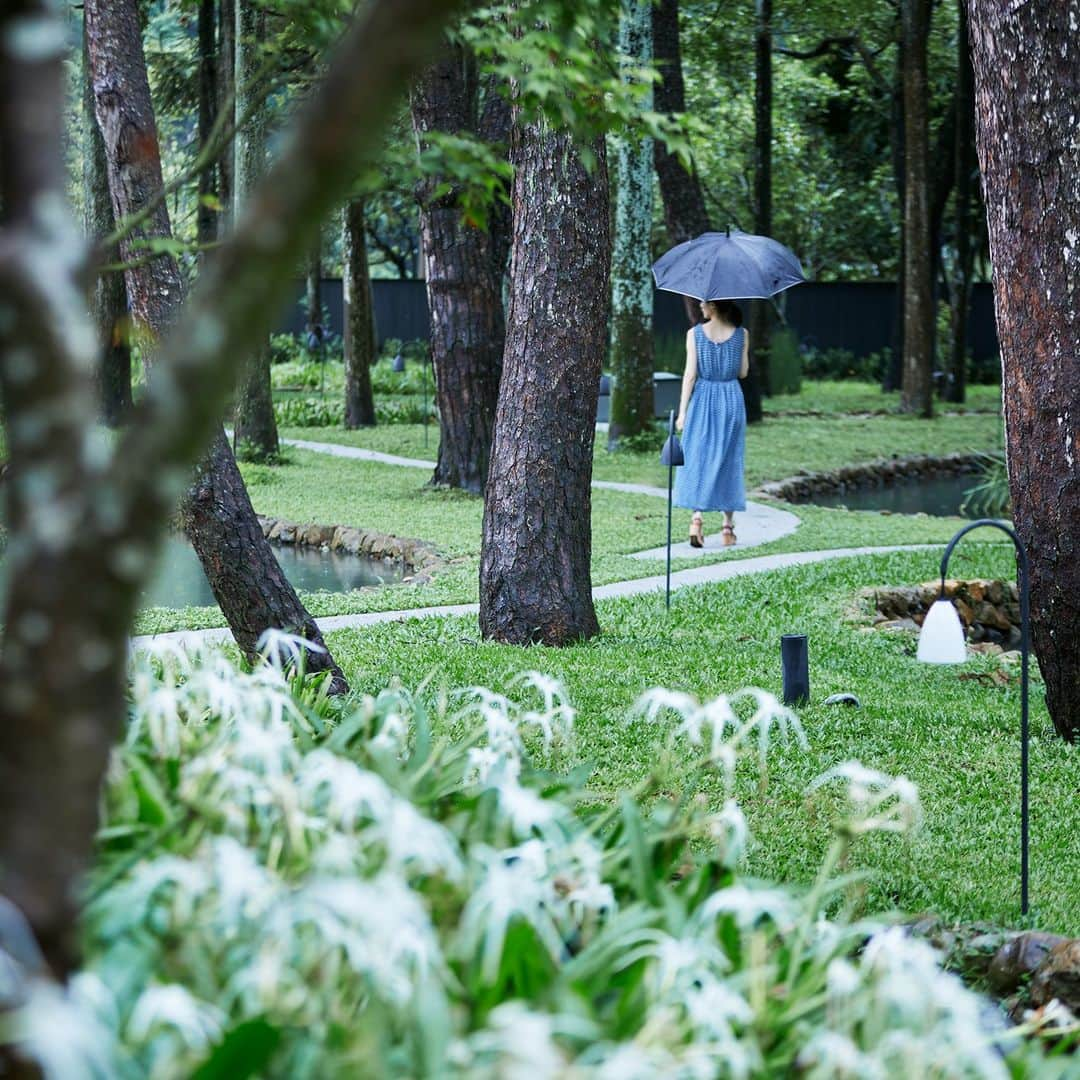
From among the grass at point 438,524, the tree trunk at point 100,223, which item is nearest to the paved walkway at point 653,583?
the grass at point 438,524

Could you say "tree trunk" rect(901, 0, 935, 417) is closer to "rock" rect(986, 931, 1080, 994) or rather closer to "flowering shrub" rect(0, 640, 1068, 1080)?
"rock" rect(986, 931, 1080, 994)

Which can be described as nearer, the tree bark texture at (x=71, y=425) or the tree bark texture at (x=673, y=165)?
the tree bark texture at (x=71, y=425)

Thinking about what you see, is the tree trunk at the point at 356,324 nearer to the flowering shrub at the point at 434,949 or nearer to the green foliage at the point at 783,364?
the green foliage at the point at 783,364

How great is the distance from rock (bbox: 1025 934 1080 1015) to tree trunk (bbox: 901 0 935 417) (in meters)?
19.0

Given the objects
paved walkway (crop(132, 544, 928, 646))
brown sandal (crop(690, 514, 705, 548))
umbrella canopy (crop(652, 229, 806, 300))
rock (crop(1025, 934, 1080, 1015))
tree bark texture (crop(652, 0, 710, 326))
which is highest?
tree bark texture (crop(652, 0, 710, 326))

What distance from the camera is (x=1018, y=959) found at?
3.70 metres

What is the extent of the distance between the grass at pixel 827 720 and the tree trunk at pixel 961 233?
1722cm

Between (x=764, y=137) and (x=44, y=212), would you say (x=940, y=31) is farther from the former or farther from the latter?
(x=44, y=212)

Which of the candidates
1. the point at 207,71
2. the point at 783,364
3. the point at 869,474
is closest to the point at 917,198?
the point at 869,474

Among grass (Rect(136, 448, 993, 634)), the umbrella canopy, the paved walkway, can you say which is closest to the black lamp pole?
the paved walkway

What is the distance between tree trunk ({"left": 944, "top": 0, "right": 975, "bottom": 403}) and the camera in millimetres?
24688

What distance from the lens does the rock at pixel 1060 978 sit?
3.54m

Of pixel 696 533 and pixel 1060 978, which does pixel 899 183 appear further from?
pixel 1060 978

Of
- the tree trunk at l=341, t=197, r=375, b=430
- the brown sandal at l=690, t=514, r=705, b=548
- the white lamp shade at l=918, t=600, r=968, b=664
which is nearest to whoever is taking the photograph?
the white lamp shade at l=918, t=600, r=968, b=664
